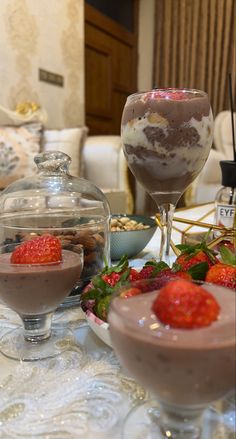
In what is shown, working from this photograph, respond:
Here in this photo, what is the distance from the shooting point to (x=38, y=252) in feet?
1.61

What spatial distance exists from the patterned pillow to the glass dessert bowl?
4.14 feet

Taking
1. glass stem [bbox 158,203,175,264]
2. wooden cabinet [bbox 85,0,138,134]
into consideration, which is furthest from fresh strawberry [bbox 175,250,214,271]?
wooden cabinet [bbox 85,0,138,134]

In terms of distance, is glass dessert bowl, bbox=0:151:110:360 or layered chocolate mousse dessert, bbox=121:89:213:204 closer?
glass dessert bowl, bbox=0:151:110:360

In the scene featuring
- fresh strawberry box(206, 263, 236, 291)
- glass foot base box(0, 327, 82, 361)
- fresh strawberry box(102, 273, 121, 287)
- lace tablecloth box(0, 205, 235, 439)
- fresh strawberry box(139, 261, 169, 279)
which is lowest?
glass foot base box(0, 327, 82, 361)

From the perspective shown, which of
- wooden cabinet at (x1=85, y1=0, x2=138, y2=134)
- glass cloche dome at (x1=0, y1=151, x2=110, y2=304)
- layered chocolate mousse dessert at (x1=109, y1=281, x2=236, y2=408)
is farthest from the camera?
wooden cabinet at (x1=85, y1=0, x2=138, y2=134)

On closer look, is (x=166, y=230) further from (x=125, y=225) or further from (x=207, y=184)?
(x=207, y=184)

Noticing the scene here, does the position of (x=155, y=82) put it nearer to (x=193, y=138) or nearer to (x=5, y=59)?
(x=5, y=59)

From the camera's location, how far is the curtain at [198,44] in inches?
152

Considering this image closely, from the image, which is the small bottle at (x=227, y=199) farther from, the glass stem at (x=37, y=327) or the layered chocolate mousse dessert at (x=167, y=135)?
the glass stem at (x=37, y=327)

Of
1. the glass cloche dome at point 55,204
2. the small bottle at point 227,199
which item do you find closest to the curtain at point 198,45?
the small bottle at point 227,199

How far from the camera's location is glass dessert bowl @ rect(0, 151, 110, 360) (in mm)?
478

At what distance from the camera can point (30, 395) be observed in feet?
1.29

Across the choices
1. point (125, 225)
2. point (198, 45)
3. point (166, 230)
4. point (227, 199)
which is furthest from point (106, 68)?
point (166, 230)

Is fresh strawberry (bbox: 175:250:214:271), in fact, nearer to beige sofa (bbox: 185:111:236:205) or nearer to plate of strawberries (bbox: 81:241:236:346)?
plate of strawberries (bbox: 81:241:236:346)
